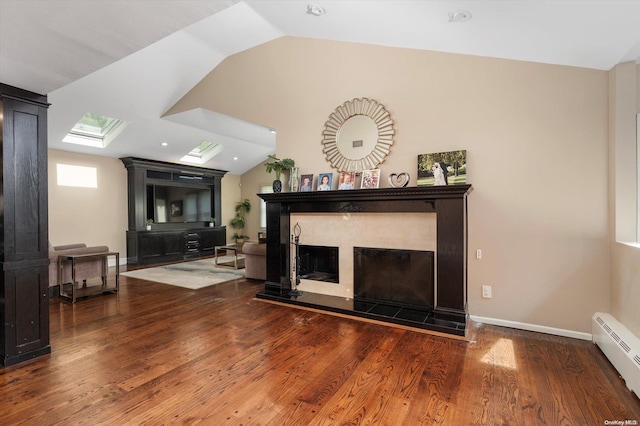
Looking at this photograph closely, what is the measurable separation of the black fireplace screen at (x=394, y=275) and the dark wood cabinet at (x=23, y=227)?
11.0 ft

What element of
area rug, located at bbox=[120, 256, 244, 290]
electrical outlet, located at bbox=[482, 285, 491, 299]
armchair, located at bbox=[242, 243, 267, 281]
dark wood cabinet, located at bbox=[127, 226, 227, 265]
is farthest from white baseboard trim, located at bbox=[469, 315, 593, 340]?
dark wood cabinet, located at bbox=[127, 226, 227, 265]

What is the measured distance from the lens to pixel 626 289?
2674mm

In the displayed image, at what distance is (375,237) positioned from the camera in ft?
13.6

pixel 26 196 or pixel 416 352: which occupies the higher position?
pixel 26 196

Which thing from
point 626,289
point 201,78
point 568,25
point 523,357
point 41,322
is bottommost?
point 523,357

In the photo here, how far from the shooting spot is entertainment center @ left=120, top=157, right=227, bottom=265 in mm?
7688

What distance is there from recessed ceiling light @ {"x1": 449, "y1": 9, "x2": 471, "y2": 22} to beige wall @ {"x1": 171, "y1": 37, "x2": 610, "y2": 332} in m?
1.06

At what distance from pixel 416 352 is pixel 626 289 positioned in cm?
185

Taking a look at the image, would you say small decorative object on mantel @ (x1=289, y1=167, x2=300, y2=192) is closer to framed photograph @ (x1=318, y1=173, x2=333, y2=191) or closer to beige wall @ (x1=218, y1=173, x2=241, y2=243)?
framed photograph @ (x1=318, y1=173, x2=333, y2=191)

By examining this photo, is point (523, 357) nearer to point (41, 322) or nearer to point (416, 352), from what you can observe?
point (416, 352)

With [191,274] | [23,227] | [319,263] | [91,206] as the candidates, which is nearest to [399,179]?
[319,263]

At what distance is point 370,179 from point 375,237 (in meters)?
0.77

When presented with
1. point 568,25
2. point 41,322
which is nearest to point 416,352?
point 568,25

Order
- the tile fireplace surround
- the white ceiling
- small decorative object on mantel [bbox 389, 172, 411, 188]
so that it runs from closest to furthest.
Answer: the white ceiling
the tile fireplace surround
small decorative object on mantel [bbox 389, 172, 411, 188]
